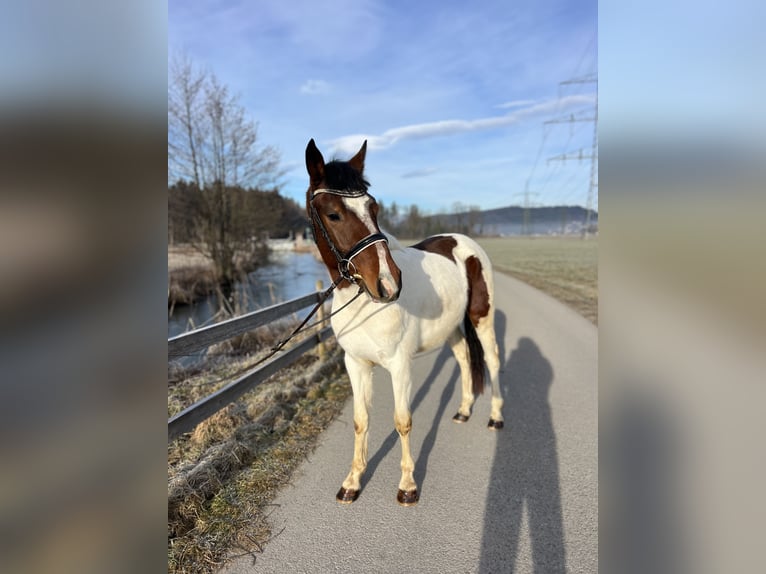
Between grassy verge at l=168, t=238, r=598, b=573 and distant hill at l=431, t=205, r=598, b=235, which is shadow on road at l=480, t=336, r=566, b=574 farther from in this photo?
distant hill at l=431, t=205, r=598, b=235

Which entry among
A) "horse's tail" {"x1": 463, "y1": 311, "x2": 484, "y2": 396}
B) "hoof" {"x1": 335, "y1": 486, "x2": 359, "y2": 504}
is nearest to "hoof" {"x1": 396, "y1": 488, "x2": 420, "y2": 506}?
"hoof" {"x1": 335, "y1": 486, "x2": 359, "y2": 504}

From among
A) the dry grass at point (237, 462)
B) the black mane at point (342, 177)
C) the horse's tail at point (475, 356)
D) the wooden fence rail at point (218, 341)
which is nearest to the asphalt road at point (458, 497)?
the dry grass at point (237, 462)

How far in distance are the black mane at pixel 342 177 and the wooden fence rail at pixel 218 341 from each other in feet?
5.48

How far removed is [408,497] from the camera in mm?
2525

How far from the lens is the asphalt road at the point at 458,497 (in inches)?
81.4

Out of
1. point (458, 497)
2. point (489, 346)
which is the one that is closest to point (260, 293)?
point (489, 346)

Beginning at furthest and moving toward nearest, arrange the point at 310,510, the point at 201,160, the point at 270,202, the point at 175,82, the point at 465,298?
the point at 270,202, the point at 201,160, the point at 175,82, the point at 465,298, the point at 310,510
